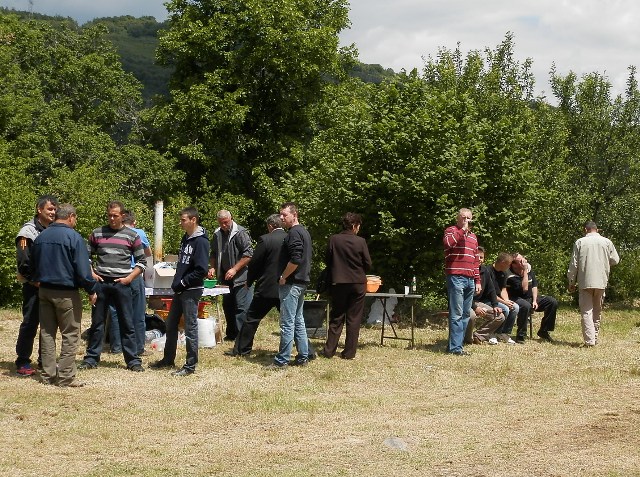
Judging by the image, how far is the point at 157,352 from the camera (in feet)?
35.6

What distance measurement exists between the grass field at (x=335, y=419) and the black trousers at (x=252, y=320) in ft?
1.00

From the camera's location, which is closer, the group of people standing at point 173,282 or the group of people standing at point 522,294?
the group of people standing at point 173,282

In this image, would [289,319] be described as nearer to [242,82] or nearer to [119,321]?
[119,321]

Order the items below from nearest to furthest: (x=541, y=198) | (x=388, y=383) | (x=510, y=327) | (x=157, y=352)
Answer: (x=388, y=383) → (x=157, y=352) → (x=510, y=327) → (x=541, y=198)

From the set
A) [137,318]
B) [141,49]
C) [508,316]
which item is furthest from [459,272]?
[141,49]

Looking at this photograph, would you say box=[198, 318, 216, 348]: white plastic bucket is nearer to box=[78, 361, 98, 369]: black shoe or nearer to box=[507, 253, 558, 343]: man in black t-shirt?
box=[78, 361, 98, 369]: black shoe

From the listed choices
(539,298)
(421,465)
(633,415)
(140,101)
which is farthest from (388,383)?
(140,101)

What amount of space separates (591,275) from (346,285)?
3968 mm

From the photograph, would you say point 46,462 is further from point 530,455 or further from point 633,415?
point 633,415

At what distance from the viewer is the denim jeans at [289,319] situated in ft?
32.1

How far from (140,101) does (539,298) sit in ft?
84.2

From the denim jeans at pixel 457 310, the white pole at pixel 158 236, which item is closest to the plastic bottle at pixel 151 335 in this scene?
the white pole at pixel 158 236

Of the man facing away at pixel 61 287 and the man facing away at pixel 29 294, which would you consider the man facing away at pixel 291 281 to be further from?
the man facing away at pixel 29 294

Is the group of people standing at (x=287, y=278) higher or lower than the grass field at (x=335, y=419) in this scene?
higher
